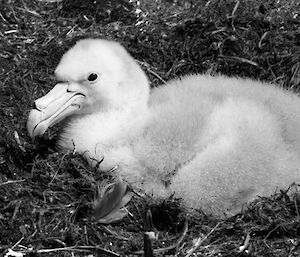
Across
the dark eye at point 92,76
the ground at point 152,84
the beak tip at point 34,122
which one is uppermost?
the dark eye at point 92,76

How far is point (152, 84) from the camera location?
6.22m

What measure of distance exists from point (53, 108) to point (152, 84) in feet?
3.95

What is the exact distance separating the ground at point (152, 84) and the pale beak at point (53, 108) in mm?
231

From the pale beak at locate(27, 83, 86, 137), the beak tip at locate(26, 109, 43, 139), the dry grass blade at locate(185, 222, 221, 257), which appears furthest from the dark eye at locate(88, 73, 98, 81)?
the dry grass blade at locate(185, 222, 221, 257)

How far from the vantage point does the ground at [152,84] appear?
4727 mm

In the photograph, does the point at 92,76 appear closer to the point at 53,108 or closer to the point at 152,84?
the point at 53,108

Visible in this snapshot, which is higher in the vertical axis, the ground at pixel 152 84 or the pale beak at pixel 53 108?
the pale beak at pixel 53 108

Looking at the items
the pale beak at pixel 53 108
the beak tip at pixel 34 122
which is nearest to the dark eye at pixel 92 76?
the pale beak at pixel 53 108

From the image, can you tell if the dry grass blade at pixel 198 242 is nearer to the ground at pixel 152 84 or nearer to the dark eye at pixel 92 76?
the ground at pixel 152 84

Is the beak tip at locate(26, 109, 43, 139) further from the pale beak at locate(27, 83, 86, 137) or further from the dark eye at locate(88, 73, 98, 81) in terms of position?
the dark eye at locate(88, 73, 98, 81)

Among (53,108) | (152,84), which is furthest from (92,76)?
(152,84)

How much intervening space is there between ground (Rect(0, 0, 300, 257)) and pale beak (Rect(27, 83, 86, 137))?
23 cm

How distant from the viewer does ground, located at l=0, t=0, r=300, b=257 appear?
473 centimetres

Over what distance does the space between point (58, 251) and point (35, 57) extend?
206cm
